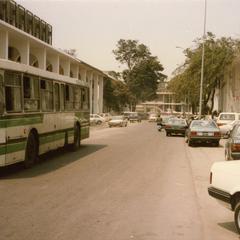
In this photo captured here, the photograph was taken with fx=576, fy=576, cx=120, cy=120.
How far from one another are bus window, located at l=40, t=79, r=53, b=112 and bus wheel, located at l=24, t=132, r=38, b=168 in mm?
1333

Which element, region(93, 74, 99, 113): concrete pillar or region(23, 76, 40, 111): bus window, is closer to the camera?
region(23, 76, 40, 111): bus window

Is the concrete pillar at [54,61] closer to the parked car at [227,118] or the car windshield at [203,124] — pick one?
the parked car at [227,118]

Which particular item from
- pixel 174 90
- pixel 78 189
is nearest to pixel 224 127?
pixel 78 189

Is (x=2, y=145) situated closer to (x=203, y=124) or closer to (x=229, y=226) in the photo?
(x=229, y=226)

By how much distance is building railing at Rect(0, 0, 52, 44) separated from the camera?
38100mm

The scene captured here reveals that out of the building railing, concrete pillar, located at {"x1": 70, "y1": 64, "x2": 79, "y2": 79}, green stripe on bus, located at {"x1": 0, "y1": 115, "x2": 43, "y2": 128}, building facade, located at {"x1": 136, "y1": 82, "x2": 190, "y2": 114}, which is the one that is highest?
the building railing

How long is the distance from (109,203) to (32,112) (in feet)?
19.8

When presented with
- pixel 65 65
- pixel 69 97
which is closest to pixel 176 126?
pixel 69 97

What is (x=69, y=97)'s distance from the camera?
69.7 ft

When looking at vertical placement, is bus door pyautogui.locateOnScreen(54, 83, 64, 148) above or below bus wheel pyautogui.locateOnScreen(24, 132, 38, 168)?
Result: above

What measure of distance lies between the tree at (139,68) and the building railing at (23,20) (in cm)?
7229

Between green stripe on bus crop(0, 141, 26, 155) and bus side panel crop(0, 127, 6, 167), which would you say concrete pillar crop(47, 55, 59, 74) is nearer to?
green stripe on bus crop(0, 141, 26, 155)

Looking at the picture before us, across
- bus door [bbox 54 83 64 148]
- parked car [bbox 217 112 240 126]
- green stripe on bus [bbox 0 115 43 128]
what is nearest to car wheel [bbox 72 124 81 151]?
bus door [bbox 54 83 64 148]

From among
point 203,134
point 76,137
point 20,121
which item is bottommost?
point 203,134
